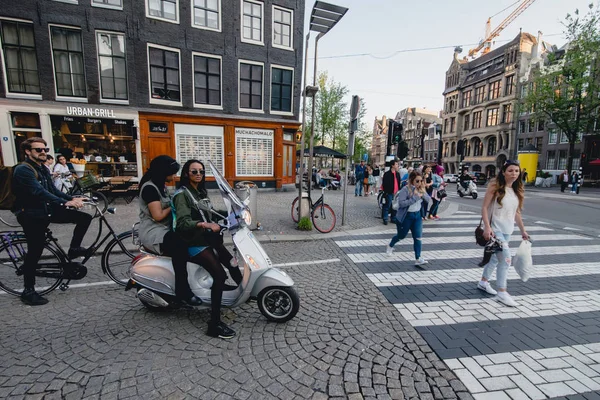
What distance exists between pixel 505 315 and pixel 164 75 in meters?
16.3

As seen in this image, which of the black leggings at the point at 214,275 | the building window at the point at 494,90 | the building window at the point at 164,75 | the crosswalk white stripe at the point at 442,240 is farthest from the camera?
the building window at the point at 494,90

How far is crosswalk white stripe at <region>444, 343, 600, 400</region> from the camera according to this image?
7.45 ft

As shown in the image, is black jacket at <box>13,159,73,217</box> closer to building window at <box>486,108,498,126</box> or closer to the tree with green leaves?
the tree with green leaves

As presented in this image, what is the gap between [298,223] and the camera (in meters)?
7.62

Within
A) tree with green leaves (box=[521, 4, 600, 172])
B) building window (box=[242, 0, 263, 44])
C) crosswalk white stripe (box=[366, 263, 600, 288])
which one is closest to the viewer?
crosswalk white stripe (box=[366, 263, 600, 288])

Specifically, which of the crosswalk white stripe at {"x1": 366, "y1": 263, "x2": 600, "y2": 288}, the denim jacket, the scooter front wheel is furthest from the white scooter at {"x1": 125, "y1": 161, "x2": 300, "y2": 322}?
the denim jacket

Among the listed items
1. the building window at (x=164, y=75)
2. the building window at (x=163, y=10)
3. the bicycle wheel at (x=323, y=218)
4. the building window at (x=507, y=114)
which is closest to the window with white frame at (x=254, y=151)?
the building window at (x=164, y=75)

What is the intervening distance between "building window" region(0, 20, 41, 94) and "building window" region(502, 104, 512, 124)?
50386 mm

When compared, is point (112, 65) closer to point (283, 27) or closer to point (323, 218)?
point (283, 27)

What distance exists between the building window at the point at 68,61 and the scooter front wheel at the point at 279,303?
15.5m

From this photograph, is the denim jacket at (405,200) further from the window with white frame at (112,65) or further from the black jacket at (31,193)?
the window with white frame at (112,65)

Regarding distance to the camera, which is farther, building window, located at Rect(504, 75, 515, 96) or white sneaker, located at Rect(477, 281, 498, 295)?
building window, located at Rect(504, 75, 515, 96)

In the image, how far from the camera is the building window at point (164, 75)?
14.0m

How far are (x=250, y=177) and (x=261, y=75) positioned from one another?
19.3 ft
